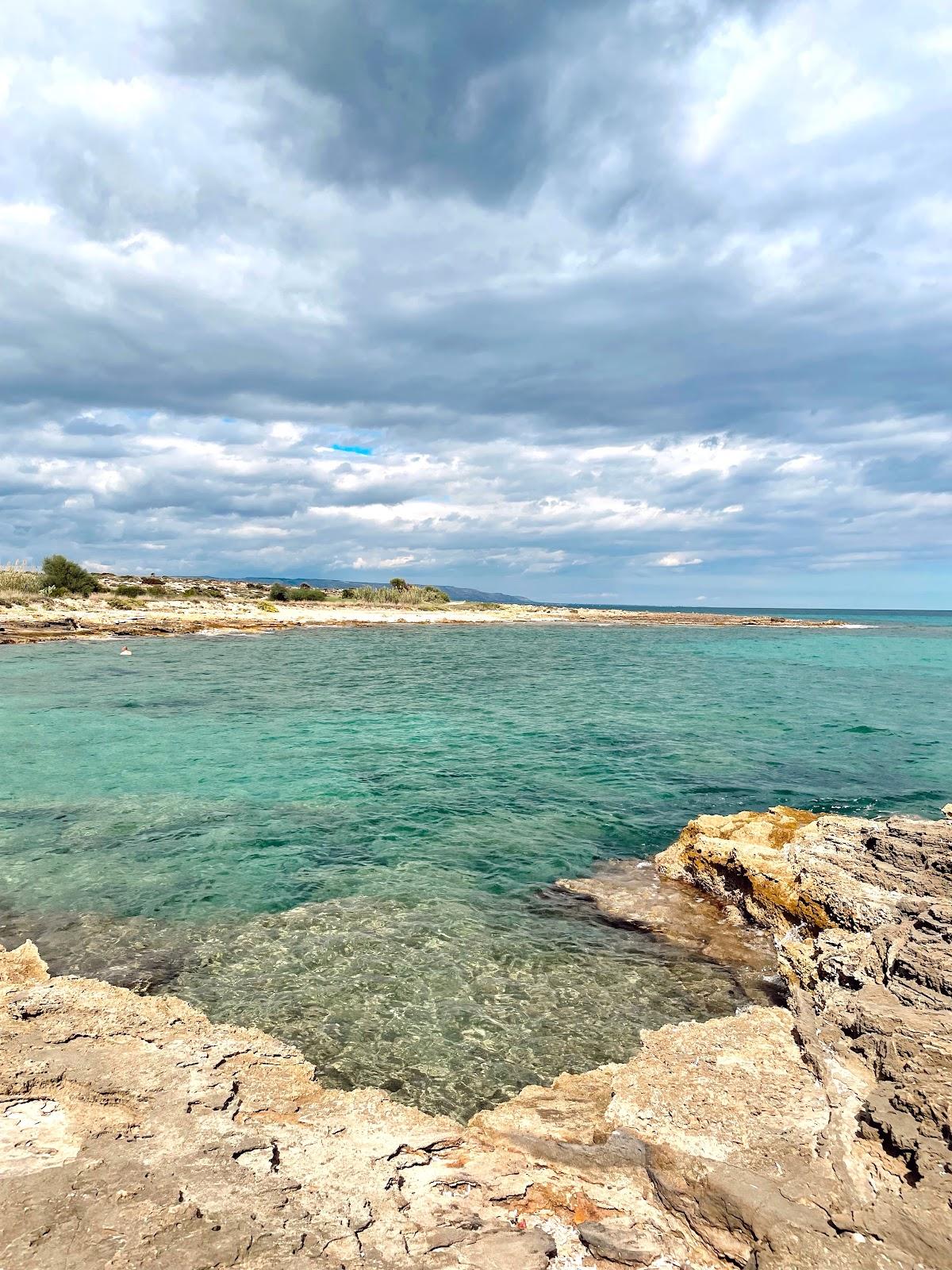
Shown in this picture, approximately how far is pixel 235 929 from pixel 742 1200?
772 centimetres

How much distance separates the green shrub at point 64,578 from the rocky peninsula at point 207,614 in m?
1.89

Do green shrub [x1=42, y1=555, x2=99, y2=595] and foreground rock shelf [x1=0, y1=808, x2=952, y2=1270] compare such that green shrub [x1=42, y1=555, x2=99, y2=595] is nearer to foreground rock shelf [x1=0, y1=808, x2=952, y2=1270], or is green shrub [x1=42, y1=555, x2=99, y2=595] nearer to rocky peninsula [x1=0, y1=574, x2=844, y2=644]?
rocky peninsula [x1=0, y1=574, x2=844, y2=644]

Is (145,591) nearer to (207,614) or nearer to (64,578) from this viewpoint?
(64,578)

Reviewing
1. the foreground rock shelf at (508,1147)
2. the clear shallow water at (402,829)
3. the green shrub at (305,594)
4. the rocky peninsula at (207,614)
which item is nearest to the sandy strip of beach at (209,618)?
the rocky peninsula at (207,614)

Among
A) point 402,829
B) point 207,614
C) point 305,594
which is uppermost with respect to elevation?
point 305,594

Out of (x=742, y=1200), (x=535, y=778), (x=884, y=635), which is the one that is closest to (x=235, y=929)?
(x=742, y=1200)

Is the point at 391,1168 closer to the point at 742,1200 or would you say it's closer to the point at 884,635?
the point at 742,1200

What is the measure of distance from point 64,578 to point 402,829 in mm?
77948

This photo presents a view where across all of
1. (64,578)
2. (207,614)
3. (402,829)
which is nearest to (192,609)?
(207,614)

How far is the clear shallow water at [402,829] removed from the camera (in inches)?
310

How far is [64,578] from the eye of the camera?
75.1 meters

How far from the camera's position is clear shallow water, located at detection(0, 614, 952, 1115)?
7867 mm

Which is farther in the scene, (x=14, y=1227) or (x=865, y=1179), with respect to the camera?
(x=865, y=1179)

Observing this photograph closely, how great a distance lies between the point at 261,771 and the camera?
1830 cm
